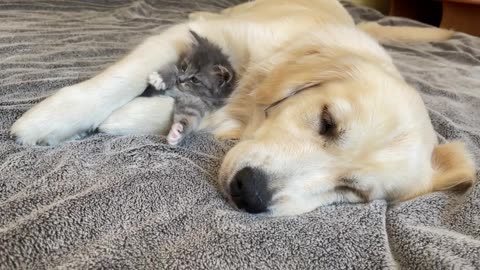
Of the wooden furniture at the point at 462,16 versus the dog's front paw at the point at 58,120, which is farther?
the wooden furniture at the point at 462,16

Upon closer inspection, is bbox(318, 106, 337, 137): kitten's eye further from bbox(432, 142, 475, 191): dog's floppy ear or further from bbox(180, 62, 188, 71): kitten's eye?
bbox(180, 62, 188, 71): kitten's eye

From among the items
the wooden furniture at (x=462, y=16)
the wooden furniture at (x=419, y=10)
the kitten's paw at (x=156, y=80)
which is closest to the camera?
the kitten's paw at (x=156, y=80)

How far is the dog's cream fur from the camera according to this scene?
1.04m

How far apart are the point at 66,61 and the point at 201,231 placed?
3.56ft

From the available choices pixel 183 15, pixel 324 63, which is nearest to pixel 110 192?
pixel 324 63

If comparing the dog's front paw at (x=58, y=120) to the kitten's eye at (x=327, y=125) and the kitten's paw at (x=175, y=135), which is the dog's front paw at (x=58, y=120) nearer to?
the kitten's paw at (x=175, y=135)

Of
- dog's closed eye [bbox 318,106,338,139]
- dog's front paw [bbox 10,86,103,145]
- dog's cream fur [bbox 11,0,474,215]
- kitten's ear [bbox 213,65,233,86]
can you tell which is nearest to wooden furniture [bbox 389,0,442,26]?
dog's cream fur [bbox 11,0,474,215]

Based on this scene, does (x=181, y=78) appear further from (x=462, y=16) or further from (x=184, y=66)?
(x=462, y=16)

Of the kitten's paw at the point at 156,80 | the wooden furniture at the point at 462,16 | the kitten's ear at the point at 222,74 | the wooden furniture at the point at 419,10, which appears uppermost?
the kitten's paw at the point at 156,80

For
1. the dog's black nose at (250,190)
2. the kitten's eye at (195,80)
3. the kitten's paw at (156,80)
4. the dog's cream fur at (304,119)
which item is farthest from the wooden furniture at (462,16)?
the dog's black nose at (250,190)

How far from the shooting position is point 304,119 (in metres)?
1.12

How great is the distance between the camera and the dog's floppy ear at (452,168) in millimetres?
1143

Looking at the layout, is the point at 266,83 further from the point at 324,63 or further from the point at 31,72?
the point at 31,72

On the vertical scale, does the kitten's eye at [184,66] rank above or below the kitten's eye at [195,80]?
above
